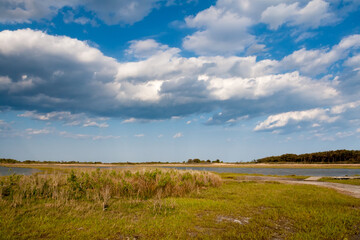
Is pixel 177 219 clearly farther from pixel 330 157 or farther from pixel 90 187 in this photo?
pixel 330 157

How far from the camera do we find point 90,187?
55.1 feet

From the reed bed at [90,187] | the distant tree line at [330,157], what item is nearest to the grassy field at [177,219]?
the reed bed at [90,187]

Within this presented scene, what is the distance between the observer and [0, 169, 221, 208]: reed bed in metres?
13.6

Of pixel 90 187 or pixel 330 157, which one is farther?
pixel 330 157

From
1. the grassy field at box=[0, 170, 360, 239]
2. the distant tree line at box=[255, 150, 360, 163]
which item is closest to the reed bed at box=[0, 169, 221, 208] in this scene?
the grassy field at box=[0, 170, 360, 239]

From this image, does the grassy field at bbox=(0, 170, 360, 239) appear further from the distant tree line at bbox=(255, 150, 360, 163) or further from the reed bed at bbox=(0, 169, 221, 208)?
the distant tree line at bbox=(255, 150, 360, 163)

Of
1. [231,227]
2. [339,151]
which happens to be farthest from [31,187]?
[339,151]

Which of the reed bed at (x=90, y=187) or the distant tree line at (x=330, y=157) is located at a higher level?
the reed bed at (x=90, y=187)

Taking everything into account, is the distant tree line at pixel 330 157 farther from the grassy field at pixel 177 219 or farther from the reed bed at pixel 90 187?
the reed bed at pixel 90 187

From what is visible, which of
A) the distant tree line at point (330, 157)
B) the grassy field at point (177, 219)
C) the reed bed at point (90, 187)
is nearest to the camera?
the grassy field at point (177, 219)

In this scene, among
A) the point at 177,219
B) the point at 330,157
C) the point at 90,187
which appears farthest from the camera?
the point at 330,157

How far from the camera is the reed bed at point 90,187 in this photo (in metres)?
13.6

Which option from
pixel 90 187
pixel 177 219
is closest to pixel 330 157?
pixel 90 187

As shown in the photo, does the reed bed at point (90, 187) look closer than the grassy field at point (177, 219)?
No
